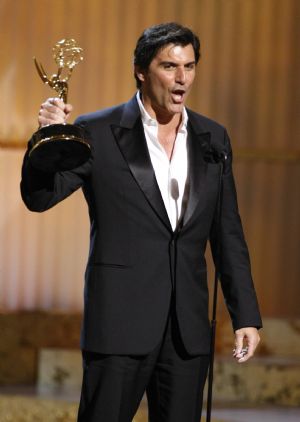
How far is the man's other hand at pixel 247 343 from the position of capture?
242 centimetres

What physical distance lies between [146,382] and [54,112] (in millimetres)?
657

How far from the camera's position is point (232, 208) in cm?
249

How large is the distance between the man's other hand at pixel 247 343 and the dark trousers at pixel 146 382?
11 cm

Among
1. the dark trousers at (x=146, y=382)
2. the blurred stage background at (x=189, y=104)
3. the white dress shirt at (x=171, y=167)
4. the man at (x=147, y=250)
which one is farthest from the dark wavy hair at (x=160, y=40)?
the blurred stage background at (x=189, y=104)

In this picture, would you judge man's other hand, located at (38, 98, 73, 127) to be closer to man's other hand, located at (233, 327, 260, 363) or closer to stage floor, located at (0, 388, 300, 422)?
man's other hand, located at (233, 327, 260, 363)

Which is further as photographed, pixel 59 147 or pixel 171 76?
pixel 171 76

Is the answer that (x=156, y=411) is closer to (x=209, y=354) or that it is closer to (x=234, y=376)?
(x=209, y=354)

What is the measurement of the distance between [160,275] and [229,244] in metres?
0.22

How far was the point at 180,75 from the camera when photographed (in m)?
2.36

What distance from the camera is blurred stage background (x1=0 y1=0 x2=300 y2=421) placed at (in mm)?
5113

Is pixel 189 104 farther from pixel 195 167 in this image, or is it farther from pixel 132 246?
pixel 132 246

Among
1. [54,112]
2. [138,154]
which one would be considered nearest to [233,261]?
[138,154]

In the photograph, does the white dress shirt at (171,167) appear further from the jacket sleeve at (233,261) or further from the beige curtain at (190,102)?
the beige curtain at (190,102)

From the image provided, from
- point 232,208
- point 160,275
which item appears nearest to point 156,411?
point 160,275
